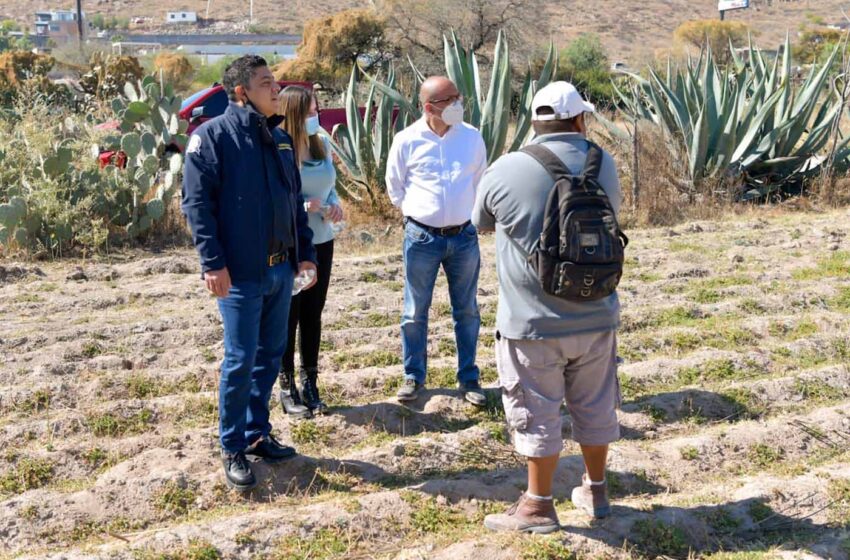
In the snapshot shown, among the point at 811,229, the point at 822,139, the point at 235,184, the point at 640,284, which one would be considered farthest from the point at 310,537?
the point at 822,139

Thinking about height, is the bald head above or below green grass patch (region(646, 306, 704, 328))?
above

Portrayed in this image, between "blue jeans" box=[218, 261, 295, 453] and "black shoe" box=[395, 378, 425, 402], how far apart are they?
0.95m

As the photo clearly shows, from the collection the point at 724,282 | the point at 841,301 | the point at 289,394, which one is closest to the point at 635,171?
the point at 724,282

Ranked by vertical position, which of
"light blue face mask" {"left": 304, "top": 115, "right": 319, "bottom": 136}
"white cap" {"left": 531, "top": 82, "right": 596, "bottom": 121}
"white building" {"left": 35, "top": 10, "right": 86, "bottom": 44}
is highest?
"white building" {"left": 35, "top": 10, "right": 86, "bottom": 44}

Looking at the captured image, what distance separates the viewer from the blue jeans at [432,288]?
5.28 meters

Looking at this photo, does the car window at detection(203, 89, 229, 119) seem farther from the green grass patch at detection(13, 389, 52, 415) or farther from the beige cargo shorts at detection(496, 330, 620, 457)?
the beige cargo shorts at detection(496, 330, 620, 457)

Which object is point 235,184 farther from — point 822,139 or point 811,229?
point 822,139

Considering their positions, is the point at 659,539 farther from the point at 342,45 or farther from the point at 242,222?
the point at 342,45

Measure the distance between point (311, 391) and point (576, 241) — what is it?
2.13 meters

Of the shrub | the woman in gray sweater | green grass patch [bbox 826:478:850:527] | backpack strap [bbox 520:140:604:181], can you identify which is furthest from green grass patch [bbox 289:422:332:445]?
the shrub

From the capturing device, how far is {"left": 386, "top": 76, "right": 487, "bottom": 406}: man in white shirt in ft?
17.1

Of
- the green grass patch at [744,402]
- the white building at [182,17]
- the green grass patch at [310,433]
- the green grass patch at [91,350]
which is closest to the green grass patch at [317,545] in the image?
the green grass patch at [310,433]

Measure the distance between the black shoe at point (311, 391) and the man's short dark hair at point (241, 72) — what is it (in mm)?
1585

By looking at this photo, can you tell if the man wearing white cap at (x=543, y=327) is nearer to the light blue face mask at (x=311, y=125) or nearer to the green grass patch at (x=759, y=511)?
the green grass patch at (x=759, y=511)
